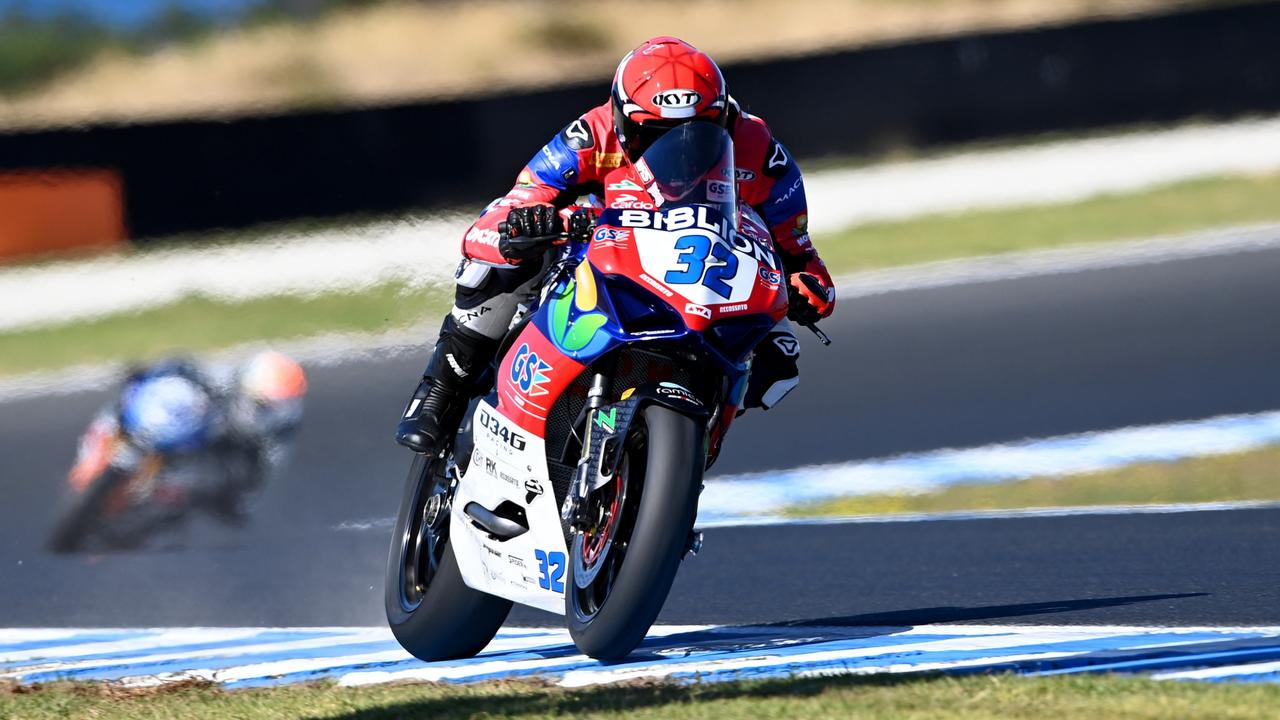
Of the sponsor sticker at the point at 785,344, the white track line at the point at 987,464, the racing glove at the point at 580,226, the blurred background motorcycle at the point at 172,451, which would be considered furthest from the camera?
the white track line at the point at 987,464

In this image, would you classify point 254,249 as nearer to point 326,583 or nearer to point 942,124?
point 326,583

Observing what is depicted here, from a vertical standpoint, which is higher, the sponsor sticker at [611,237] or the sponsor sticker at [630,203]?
the sponsor sticker at [630,203]

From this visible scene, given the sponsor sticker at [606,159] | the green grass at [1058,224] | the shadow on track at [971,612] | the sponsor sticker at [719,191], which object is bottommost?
the green grass at [1058,224]

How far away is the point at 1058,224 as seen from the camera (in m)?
14.8

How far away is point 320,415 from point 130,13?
8253 millimetres

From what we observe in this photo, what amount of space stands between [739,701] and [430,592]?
4.51 feet

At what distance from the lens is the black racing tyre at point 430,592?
504 cm

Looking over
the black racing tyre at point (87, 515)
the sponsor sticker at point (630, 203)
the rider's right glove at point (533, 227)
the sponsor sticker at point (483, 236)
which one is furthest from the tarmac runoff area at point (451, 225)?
the sponsor sticker at point (630, 203)

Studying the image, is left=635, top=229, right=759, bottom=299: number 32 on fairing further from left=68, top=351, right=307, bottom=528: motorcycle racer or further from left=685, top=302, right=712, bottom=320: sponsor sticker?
left=68, top=351, right=307, bottom=528: motorcycle racer

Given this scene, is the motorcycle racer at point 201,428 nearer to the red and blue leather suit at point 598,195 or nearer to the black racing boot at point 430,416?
the black racing boot at point 430,416

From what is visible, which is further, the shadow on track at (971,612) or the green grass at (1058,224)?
the green grass at (1058,224)

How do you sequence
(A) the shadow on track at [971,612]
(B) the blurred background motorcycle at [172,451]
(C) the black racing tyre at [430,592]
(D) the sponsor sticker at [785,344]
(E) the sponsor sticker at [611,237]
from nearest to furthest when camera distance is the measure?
(E) the sponsor sticker at [611,237], (D) the sponsor sticker at [785,344], (C) the black racing tyre at [430,592], (A) the shadow on track at [971,612], (B) the blurred background motorcycle at [172,451]

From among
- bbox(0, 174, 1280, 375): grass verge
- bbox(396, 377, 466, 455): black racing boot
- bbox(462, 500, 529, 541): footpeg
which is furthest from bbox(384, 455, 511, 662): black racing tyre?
bbox(0, 174, 1280, 375): grass verge

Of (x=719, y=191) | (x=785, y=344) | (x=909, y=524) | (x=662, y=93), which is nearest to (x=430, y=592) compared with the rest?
(x=785, y=344)
